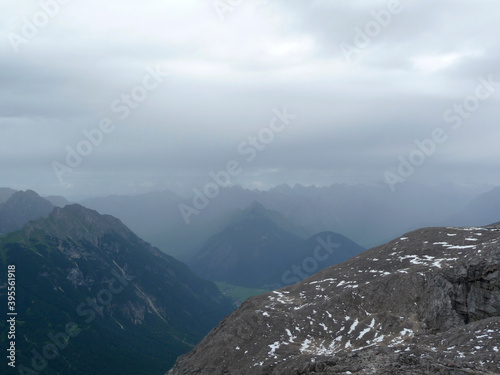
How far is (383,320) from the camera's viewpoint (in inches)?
3605

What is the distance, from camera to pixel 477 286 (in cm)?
8500

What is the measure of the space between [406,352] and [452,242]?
66.5m

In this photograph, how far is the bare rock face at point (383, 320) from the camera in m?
62.9

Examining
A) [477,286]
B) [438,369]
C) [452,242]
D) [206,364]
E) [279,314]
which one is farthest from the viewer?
[452,242]

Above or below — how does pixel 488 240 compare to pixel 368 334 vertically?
above

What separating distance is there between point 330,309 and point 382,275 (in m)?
20.1

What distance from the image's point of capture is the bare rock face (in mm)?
62875

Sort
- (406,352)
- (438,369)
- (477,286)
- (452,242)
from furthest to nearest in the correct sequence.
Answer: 1. (452,242)
2. (477,286)
3. (406,352)
4. (438,369)

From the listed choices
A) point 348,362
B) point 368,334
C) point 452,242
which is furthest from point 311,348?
point 452,242

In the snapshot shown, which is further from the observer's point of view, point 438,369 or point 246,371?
point 246,371

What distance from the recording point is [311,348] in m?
89.9

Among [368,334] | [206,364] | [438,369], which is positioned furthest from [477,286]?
[206,364]

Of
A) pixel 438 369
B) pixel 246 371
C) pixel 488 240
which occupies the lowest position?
pixel 246 371

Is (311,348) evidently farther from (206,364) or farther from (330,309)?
(206,364)
